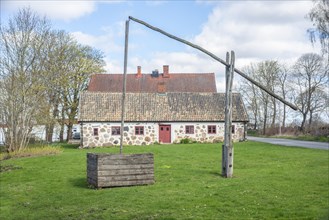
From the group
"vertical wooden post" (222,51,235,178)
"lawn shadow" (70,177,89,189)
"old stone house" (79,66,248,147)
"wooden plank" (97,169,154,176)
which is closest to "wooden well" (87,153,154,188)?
"wooden plank" (97,169,154,176)

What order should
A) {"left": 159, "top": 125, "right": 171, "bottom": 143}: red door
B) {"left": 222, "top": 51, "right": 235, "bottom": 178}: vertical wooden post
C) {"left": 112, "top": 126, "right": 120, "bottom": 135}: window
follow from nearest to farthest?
1. {"left": 222, "top": 51, "right": 235, "bottom": 178}: vertical wooden post
2. {"left": 112, "top": 126, "right": 120, "bottom": 135}: window
3. {"left": 159, "top": 125, "right": 171, "bottom": 143}: red door

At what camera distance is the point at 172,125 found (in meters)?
39.8

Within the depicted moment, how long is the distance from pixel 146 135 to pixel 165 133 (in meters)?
1.82

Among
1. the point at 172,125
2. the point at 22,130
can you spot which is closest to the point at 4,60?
the point at 22,130

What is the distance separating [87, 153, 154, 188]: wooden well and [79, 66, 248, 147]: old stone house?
78.5ft

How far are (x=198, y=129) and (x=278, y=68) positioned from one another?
966 inches

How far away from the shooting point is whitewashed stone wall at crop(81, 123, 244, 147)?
37938 mm

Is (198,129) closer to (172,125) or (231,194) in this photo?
(172,125)

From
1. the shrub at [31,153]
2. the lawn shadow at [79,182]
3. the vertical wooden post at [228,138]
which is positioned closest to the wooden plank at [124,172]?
the lawn shadow at [79,182]

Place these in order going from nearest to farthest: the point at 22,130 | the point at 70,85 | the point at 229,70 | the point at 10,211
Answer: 1. the point at 10,211
2. the point at 229,70
3. the point at 22,130
4. the point at 70,85

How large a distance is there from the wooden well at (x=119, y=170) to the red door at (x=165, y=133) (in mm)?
25152

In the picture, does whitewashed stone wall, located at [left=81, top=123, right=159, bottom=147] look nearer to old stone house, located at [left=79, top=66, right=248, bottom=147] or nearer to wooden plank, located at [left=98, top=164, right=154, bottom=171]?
old stone house, located at [left=79, top=66, right=248, bottom=147]

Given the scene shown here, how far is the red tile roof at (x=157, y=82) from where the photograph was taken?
171 ft

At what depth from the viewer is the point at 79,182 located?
15.3 metres
